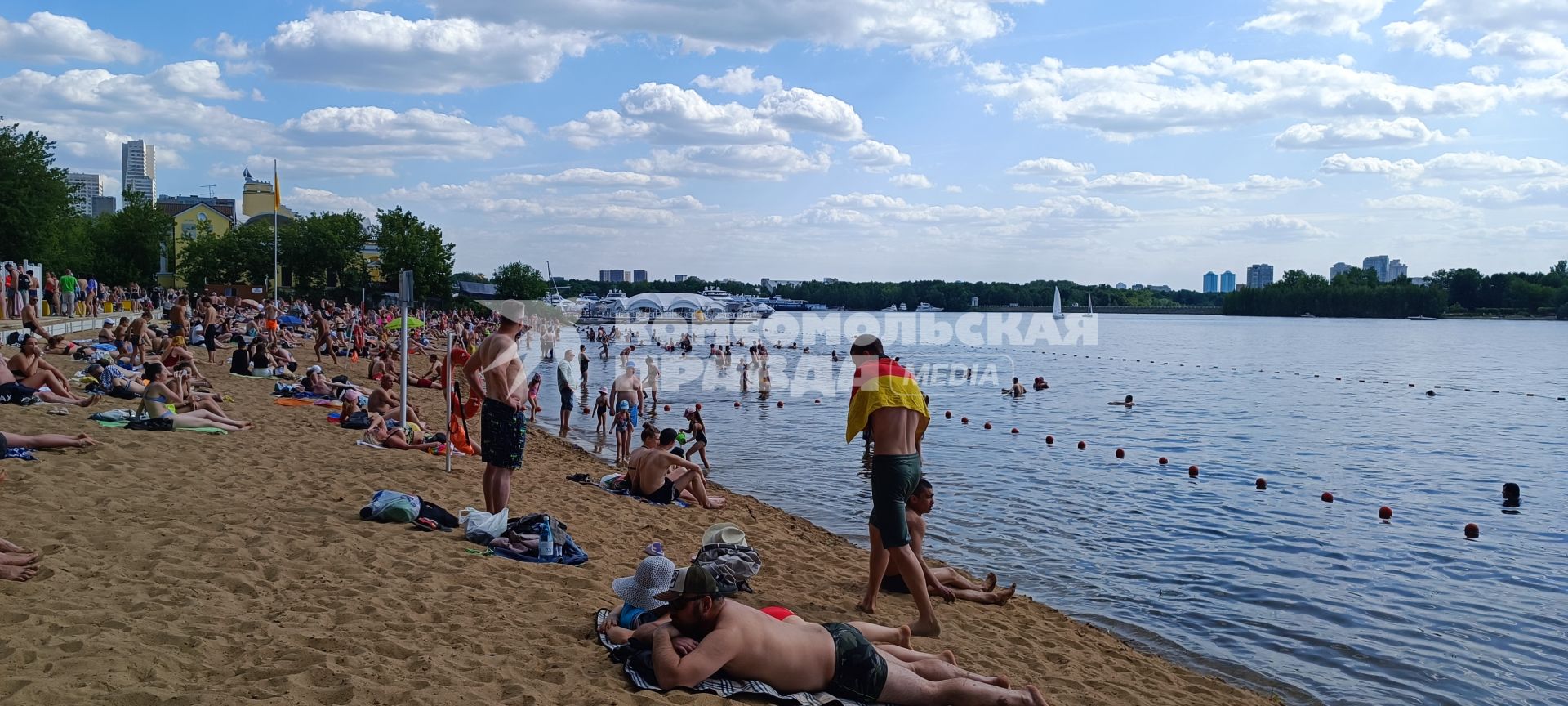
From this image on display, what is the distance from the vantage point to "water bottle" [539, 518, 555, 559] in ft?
22.7

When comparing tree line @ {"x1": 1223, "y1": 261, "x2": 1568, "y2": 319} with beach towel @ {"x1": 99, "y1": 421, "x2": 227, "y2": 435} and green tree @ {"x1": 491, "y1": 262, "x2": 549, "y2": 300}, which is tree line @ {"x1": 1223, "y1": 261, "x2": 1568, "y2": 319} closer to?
green tree @ {"x1": 491, "y1": 262, "x2": 549, "y2": 300}

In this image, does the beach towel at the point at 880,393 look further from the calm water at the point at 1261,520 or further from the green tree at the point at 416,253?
the green tree at the point at 416,253

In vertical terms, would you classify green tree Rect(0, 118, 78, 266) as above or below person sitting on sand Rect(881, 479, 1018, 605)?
above

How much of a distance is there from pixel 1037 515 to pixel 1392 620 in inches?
180

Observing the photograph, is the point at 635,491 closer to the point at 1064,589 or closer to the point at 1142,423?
the point at 1064,589

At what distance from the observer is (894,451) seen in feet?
19.9

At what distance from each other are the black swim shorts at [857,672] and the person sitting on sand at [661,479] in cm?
634

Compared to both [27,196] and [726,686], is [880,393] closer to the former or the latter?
[726,686]

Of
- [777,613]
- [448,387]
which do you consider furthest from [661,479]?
[777,613]

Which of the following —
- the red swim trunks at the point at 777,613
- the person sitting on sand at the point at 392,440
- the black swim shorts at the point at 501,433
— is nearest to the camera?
the red swim trunks at the point at 777,613

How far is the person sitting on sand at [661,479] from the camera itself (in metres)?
10.9

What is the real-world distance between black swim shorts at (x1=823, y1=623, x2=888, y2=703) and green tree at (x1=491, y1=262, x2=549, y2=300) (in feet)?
296

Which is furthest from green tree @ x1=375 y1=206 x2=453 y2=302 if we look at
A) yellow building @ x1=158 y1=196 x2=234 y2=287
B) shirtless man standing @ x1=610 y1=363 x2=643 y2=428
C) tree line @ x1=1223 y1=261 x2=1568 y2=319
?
tree line @ x1=1223 y1=261 x2=1568 y2=319

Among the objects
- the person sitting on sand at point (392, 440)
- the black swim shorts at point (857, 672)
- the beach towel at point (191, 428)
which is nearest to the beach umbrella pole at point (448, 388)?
the person sitting on sand at point (392, 440)
